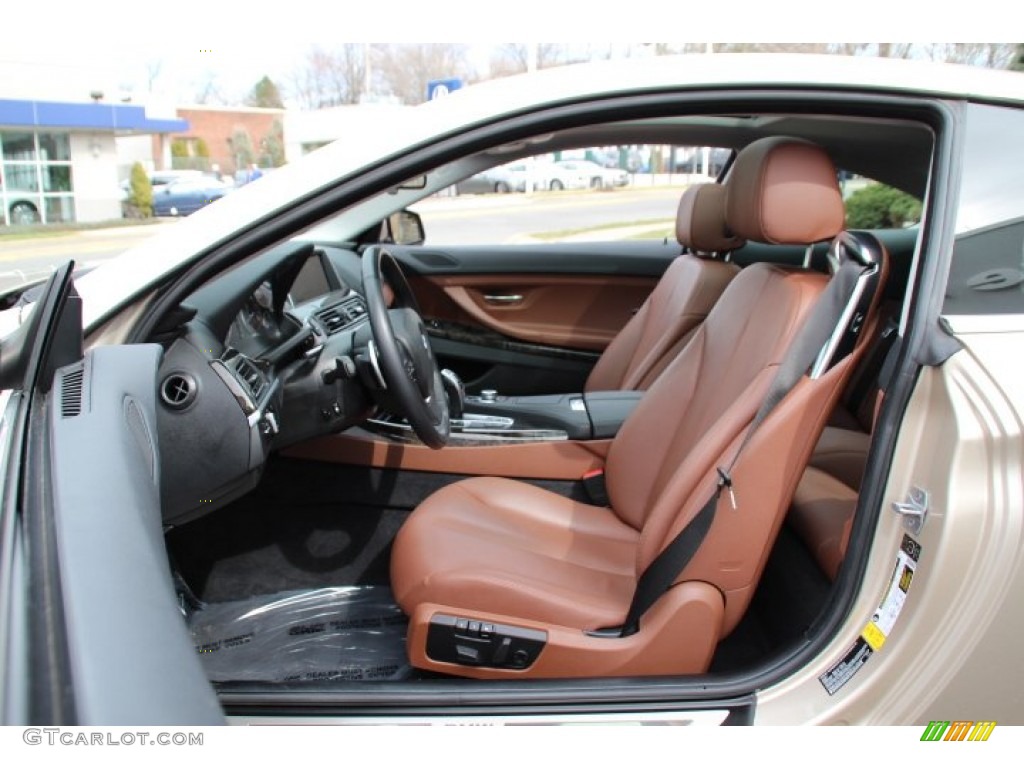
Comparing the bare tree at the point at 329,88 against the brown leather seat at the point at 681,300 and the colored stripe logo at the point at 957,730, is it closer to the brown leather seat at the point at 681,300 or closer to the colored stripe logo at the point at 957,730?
the brown leather seat at the point at 681,300

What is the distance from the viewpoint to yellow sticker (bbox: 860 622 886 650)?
1319 millimetres

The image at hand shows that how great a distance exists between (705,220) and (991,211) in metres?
1.47

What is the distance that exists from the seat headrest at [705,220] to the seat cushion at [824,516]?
3.29 feet

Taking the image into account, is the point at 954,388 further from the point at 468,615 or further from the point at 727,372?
the point at 468,615

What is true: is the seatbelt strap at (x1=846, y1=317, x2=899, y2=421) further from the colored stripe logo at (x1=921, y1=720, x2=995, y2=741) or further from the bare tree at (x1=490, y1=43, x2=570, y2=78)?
the bare tree at (x1=490, y1=43, x2=570, y2=78)

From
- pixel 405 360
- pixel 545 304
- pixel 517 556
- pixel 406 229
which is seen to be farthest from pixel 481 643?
pixel 406 229

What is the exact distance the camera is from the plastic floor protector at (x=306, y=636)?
192cm

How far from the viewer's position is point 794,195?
1596 millimetres

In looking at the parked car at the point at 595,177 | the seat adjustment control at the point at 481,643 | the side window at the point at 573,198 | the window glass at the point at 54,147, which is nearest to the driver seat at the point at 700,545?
the seat adjustment control at the point at 481,643

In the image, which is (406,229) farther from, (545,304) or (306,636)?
(306,636)

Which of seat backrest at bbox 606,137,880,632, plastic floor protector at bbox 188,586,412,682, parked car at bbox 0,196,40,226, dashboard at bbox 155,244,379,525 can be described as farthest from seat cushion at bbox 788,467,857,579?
parked car at bbox 0,196,40,226

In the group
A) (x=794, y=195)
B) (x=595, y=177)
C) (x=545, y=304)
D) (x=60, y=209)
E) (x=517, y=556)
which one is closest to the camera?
(x=794, y=195)

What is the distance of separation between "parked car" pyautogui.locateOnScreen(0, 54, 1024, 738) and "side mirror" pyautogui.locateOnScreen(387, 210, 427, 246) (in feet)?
5.60

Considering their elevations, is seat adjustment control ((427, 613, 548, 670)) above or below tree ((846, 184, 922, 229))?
below
